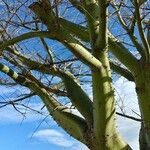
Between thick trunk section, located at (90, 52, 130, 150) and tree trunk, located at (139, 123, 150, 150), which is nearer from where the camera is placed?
thick trunk section, located at (90, 52, 130, 150)

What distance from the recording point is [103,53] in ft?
17.5

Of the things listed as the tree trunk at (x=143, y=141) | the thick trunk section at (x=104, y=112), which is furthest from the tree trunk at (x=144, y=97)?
the thick trunk section at (x=104, y=112)

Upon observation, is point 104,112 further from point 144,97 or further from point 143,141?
point 143,141

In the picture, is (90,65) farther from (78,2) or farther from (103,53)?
(78,2)

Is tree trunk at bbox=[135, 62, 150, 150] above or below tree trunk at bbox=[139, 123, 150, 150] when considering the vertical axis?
above

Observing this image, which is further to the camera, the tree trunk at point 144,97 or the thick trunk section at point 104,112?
the tree trunk at point 144,97

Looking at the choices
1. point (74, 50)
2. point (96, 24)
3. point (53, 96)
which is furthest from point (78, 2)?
point (53, 96)

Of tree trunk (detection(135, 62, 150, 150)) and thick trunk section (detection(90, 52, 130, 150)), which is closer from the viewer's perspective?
thick trunk section (detection(90, 52, 130, 150))

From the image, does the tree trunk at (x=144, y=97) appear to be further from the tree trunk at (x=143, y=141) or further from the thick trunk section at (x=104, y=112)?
the thick trunk section at (x=104, y=112)

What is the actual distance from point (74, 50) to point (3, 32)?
1.57 metres

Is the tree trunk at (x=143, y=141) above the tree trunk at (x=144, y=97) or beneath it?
beneath

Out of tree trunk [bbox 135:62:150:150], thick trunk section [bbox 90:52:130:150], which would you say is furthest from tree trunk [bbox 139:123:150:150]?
thick trunk section [bbox 90:52:130:150]

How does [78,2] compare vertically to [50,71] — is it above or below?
above

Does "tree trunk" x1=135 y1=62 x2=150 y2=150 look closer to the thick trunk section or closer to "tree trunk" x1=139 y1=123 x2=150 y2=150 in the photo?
"tree trunk" x1=139 y1=123 x2=150 y2=150
